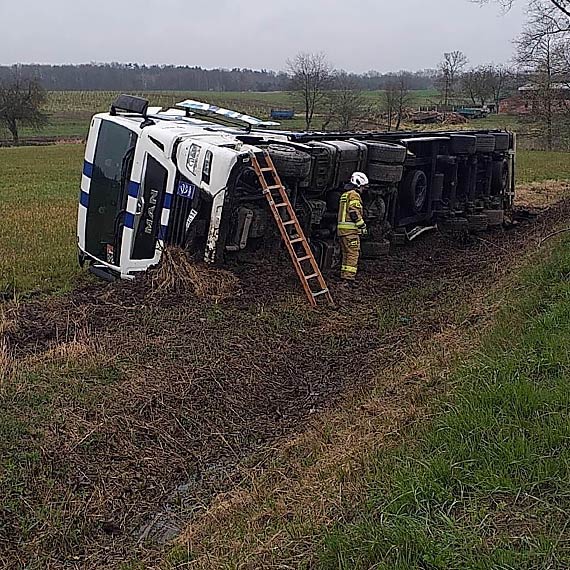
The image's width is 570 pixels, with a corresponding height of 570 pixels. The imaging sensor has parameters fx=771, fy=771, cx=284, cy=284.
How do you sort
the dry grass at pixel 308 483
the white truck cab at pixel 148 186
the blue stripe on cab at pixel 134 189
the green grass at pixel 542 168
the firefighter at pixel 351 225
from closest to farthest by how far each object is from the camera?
the dry grass at pixel 308 483 → the white truck cab at pixel 148 186 → the blue stripe on cab at pixel 134 189 → the firefighter at pixel 351 225 → the green grass at pixel 542 168

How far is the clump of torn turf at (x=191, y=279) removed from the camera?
24.9ft

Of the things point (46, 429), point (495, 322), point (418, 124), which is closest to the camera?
point (46, 429)

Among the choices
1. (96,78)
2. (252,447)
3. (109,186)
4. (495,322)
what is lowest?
(252,447)

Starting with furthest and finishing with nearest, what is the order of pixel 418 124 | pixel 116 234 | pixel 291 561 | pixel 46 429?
pixel 418 124 < pixel 116 234 < pixel 46 429 < pixel 291 561

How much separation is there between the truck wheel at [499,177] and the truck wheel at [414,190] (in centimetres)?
287

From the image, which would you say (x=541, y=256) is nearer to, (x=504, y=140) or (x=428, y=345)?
(x=428, y=345)

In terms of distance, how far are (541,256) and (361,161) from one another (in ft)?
7.84

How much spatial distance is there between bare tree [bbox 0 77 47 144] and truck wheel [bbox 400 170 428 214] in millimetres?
50195

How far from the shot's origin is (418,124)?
50812mm

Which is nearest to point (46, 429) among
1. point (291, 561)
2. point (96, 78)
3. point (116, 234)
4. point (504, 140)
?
point (291, 561)

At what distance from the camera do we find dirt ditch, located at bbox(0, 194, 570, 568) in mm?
4121

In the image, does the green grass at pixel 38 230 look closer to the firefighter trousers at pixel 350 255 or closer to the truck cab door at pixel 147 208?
the truck cab door at pixel 147 208

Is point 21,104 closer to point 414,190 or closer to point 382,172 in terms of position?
point 414,190

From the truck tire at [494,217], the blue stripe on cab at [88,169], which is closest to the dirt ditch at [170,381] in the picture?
the blue stripe on cab at [88,169]
